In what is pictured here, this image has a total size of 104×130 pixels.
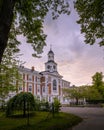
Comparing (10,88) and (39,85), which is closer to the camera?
(10,88)

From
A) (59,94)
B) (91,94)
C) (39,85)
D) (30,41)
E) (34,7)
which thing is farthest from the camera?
(59,94)

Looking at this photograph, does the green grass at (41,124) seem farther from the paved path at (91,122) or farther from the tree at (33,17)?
the tree at (33,17)

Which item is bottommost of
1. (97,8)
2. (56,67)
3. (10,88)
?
(10,88)

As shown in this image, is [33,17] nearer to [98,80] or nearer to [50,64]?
[98,80]

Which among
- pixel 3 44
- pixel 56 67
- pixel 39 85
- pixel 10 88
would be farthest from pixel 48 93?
pixel 3 44

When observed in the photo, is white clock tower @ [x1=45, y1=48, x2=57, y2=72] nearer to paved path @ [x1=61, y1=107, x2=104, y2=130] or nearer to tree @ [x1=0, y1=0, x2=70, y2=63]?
paved path @ [x1=61, y1=107, x2=104, y2=130]

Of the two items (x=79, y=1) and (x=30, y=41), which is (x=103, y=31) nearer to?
(x=79, y=1)

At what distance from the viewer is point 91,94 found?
205 feet

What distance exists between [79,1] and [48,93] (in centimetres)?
5989

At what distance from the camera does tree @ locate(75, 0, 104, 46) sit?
13617 mm

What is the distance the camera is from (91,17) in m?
14.7

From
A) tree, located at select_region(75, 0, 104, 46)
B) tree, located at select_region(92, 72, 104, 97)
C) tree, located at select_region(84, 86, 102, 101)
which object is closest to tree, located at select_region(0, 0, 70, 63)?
tree, located at select_region(75, 0, 104, 46)

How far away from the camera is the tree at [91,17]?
13.6m

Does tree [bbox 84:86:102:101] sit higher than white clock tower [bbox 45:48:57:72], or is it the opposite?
white clock tower [bbox 45:48:57:72]
